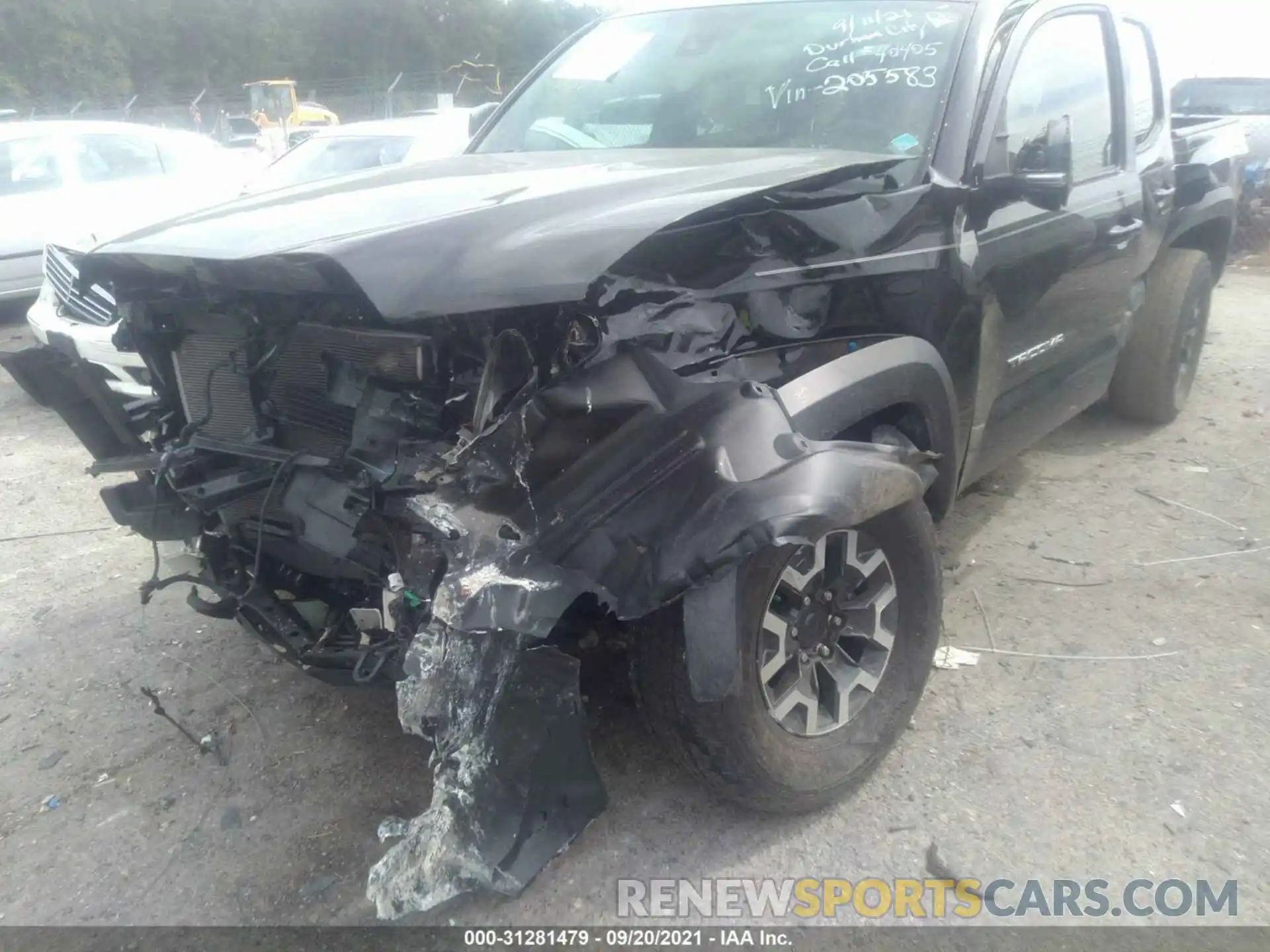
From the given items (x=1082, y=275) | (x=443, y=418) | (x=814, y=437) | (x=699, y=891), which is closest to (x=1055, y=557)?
(x=1082, y=275)

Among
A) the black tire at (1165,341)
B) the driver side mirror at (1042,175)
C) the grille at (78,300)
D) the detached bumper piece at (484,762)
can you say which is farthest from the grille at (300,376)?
the black tire at (1165,341)

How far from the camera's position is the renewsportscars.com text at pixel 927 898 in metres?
2.21

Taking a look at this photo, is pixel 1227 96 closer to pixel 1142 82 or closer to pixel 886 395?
pixel 1142 82

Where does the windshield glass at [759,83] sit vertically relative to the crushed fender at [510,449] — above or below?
above

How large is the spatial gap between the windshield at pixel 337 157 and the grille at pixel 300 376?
4.84 meters

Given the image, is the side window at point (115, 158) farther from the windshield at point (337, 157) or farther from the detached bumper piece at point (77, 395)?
the detached bumper piece at point (77, 395)

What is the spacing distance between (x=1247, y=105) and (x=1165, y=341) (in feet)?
27.2

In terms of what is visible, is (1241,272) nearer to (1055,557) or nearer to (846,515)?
(1055,557)

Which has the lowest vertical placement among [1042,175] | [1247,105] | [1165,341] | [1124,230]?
[1165,341]

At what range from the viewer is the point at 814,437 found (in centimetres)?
230

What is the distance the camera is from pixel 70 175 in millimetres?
7898

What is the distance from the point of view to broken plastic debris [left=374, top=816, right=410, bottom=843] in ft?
7.57

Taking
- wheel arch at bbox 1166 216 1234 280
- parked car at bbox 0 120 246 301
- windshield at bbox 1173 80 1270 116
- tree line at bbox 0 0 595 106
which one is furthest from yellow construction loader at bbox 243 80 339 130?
wheel arch at bbox 1166 216 1234 280

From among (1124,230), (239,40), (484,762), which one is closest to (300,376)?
(484,762)
